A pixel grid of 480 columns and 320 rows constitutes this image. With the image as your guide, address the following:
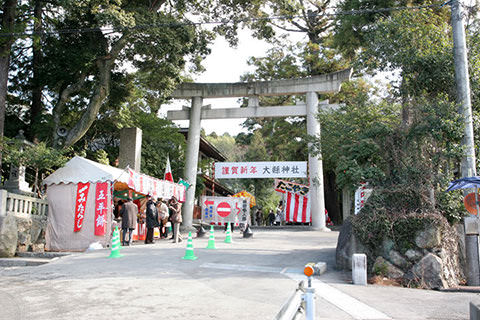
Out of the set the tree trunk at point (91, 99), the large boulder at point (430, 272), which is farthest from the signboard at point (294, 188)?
the large boulder at point (430, 272)

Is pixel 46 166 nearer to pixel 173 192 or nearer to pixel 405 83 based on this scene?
pixel 173 192

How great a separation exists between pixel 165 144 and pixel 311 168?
372 inches

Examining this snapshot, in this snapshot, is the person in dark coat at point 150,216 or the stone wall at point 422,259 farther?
the person in dark coat at point 150,216

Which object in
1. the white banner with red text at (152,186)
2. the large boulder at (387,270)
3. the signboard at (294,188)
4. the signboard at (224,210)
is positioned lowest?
the large boulder at (387,270)

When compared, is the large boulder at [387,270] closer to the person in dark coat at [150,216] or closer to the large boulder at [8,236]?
the person in dark coat at [150,216]

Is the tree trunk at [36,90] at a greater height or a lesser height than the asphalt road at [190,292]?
greater

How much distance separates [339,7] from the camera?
64.0 ft

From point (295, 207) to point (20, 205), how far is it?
720 inches

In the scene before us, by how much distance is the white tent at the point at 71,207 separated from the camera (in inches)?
547

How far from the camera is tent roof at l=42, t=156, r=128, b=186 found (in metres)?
14.0

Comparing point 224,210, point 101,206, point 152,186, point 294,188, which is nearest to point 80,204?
point 101,206

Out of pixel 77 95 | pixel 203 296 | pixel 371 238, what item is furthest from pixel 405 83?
pixel 77 95

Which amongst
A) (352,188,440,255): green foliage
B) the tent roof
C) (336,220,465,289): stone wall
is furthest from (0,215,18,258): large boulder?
(352,188,440,255): green foliage

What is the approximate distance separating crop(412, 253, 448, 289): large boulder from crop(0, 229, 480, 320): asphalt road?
21.0 inches
